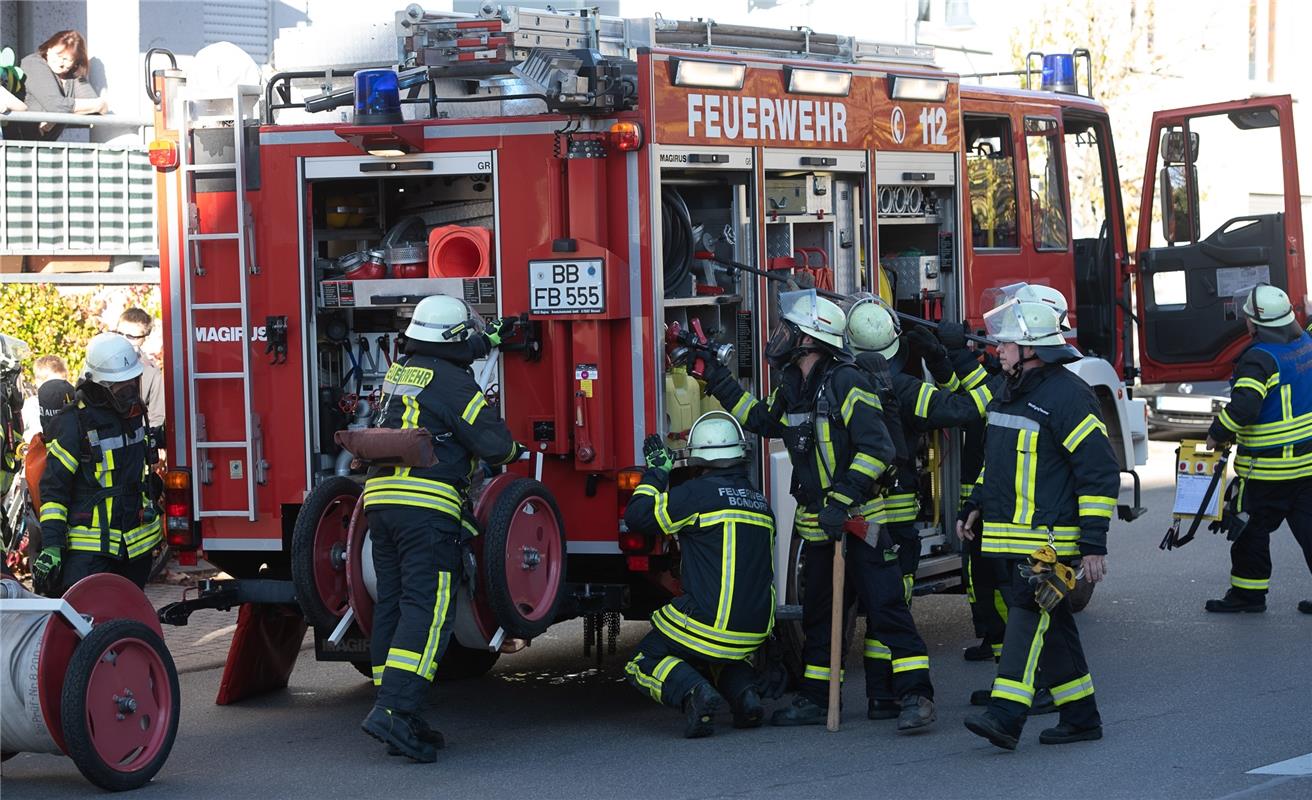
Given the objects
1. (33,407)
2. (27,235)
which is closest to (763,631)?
(33,407)

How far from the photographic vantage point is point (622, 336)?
7.52 m

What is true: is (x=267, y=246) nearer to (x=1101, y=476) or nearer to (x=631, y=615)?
(x=631, y=615)

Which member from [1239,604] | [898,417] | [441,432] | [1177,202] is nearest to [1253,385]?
[1239,604]

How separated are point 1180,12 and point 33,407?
17.5m

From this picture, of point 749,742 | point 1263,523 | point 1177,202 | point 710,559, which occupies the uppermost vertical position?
point 1177,202

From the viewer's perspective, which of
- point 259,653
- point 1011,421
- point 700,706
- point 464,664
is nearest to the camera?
point 1011,421

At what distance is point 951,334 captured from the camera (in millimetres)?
8258

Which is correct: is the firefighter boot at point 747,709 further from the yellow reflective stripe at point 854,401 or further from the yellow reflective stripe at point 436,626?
the yellow reflective stripe at point 436,626

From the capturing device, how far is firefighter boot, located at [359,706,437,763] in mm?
6832

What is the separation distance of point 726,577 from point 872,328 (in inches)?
62.6

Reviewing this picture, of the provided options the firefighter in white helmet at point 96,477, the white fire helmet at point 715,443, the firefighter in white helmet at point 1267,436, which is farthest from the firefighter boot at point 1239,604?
the firefighter in white helmet at point 96,477

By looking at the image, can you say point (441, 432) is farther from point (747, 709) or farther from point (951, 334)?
point (951, 334)

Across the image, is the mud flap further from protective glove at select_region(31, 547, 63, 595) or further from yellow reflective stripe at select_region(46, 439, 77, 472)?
yellow reflective stripe at select_region(46, 439, 77, 472)

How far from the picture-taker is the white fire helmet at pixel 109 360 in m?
7.78
